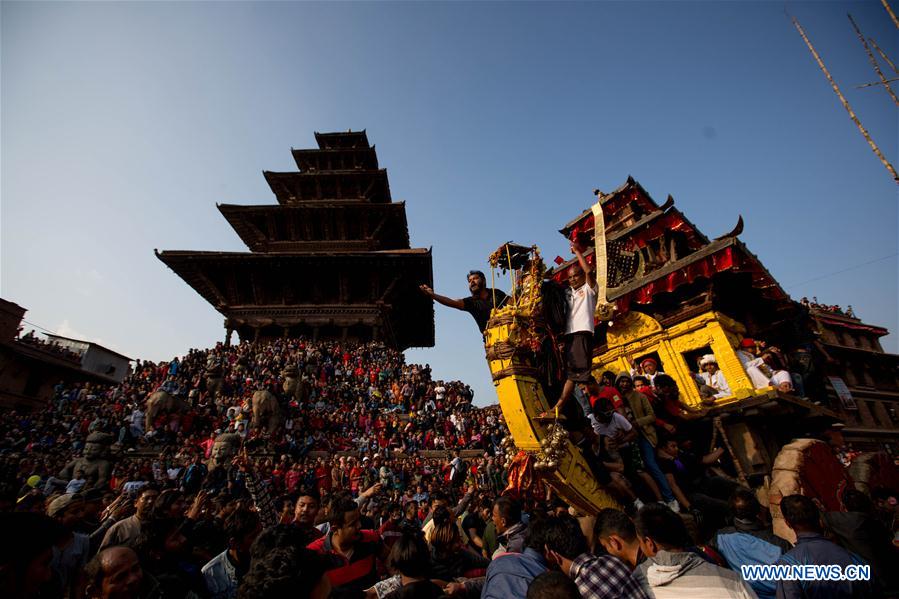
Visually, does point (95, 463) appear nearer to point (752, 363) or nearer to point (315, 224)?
point (752, 363)

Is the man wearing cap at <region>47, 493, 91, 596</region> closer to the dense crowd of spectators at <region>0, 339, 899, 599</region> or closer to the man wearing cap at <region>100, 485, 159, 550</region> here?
the dense crowd of spectators at <region>0, 339, 899, 599</region>

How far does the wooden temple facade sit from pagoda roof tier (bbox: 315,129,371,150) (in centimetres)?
2855

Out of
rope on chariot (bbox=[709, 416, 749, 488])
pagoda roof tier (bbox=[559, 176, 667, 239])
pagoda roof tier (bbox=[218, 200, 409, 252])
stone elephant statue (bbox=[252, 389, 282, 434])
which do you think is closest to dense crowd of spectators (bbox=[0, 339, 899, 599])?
rope on chariot (bbox=[709, 416, 749, 488])

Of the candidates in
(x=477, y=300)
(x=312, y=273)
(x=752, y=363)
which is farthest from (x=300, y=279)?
(x=752, y=363)

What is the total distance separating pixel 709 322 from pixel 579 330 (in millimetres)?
3969

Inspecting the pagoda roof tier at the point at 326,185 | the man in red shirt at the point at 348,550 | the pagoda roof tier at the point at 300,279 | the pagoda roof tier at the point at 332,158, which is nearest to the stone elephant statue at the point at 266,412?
the pagoda roof tier at the point at 300,279

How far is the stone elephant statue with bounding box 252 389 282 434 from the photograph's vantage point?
12.5 meters

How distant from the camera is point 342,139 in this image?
33.7 metres

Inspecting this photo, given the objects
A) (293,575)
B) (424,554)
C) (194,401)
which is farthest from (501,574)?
(194,401)

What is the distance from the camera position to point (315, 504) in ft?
12.0

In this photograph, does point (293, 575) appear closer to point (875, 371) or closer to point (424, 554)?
point (424, 554)

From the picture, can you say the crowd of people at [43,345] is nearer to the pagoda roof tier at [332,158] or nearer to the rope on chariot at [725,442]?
the pagoda roof tier at [332,158]

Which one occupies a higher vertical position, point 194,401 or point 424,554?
point 194,401

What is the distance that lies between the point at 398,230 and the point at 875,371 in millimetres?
34999
